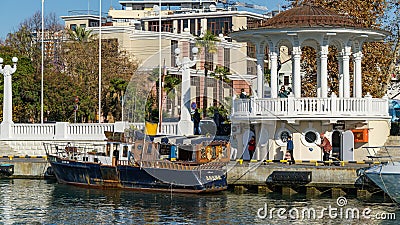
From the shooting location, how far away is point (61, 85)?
72438mm

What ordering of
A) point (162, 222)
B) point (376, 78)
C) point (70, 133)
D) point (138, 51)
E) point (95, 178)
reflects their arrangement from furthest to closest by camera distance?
point (138, 51) → point (376, 78) → point (70, 133) → point (95, 178) → point (162, 222)

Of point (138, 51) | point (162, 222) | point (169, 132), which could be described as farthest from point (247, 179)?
point (138, 51)

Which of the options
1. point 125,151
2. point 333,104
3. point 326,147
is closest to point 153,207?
point 125,151

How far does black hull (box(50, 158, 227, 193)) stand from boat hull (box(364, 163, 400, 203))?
25.5ft

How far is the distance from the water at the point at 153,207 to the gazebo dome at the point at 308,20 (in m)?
9.28

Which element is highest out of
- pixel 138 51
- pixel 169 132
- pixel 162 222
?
pixel 138 51

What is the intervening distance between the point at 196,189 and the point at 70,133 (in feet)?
43.5

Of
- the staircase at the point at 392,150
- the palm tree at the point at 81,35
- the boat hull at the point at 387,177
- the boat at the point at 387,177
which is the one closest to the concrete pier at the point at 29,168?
the staircase at the point at 392,150

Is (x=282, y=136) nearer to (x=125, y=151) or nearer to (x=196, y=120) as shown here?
(x=196, y=120)

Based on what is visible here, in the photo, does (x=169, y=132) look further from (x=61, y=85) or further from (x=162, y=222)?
(x=61, y=85)

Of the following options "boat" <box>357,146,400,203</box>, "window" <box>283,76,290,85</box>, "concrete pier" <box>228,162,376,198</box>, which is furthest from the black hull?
"window" <box>283,76,290,85</box>

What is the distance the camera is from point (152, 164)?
1734 inches

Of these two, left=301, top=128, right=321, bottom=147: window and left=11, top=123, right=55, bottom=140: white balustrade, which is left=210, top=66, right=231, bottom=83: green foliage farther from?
left=301, top=128, right=321, bottom=147: window

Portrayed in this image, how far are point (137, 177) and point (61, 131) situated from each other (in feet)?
35.3
